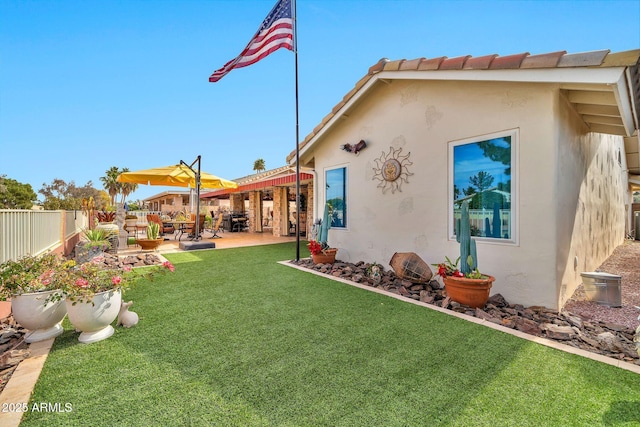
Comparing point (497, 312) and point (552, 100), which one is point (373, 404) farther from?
point (552, 100)

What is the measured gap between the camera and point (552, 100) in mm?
4129

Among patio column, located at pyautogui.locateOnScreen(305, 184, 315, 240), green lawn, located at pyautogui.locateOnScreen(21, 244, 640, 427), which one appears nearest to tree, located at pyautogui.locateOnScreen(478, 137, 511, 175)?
green lawn, located at pyautogui.locateOnScreen(21, 244, 640, 427)

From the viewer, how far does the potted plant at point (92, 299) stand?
2.97 meters

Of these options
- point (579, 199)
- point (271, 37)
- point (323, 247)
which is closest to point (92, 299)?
point (323, 247)

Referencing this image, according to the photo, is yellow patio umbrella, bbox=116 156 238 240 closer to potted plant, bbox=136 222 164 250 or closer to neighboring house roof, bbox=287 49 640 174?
potted plant, bbox=136 222 164 250

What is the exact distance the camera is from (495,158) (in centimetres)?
478

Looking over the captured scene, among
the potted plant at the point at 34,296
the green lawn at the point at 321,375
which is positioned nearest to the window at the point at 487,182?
the green lawn at the point at 321,375

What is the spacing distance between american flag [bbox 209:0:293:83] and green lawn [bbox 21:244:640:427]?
6679mm

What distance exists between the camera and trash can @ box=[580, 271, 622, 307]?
176 inches

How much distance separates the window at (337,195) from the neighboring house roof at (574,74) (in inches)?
106

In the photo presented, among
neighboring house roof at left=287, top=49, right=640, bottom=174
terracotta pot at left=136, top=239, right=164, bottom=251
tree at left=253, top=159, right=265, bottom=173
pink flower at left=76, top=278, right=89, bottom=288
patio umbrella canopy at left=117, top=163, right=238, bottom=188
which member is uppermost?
tree at left=253, top=159, right=265, bottom=173

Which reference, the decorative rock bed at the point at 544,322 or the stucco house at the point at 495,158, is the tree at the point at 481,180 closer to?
the stucco house at the point at 495,158

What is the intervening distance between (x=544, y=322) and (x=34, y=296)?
6.51m

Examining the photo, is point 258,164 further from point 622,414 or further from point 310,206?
point 622,414
